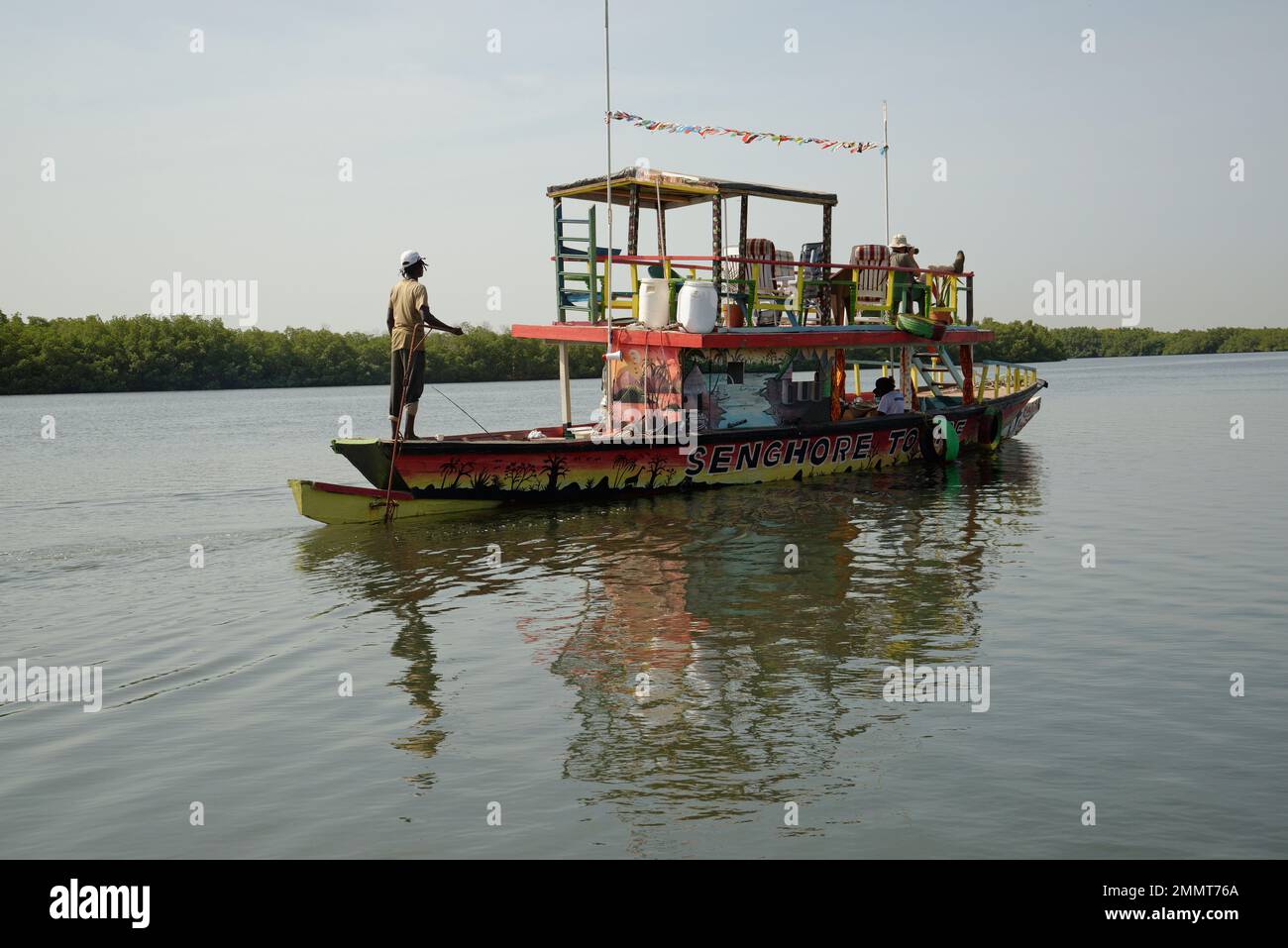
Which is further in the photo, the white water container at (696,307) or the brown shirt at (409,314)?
the white water container at (696,307)

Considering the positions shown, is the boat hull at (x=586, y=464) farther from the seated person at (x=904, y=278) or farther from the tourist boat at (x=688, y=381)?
the seated person at (x=904, y=278)

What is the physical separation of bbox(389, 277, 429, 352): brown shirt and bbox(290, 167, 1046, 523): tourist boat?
4.59 feet

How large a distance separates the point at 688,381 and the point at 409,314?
477 centimetres

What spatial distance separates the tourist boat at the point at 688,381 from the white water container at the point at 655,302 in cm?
3

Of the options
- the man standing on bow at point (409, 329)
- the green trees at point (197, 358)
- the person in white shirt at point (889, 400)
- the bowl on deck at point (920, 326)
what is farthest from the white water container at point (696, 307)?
the green trees at point (197, 358)

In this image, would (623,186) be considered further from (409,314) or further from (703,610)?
(703,610)

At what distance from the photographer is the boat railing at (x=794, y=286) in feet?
57.5

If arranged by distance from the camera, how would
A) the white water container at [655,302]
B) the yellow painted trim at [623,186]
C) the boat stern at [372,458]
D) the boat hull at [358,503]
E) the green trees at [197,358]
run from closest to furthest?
the boat stern at [372,458], the boat hull at [358,503], the white water container at [655,302], the yellow painted trim at [623,186], the green trees at [197,358]

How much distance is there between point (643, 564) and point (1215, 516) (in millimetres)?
8996

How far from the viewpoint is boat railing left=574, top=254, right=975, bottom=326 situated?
17.5 m

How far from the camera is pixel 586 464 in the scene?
16797 millimetres

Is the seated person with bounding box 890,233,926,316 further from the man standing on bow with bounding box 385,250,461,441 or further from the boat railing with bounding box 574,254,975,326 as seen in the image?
the man standing on bow with bounding box 385,250,461,441

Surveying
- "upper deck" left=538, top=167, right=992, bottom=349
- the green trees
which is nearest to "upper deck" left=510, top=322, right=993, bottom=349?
"upper deck" left=538, top=167, right=992, bottom=349

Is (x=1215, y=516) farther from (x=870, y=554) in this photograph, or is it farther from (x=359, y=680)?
(x=359, y=680)
